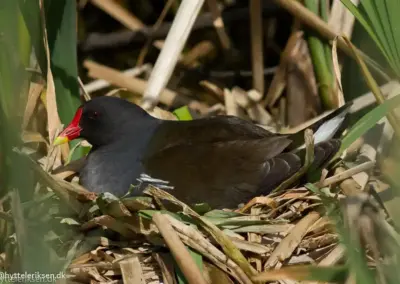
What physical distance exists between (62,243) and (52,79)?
1.59 ft

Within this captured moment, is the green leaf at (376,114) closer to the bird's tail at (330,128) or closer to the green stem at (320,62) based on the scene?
the bird's tail at (330,128)

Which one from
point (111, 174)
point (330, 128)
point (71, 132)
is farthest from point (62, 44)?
point (330, 128)

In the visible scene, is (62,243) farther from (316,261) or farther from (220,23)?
(220,23)

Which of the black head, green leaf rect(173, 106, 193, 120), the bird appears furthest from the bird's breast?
green leaf rect(173, 106, 193, 120)

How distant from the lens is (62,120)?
235 centimetres

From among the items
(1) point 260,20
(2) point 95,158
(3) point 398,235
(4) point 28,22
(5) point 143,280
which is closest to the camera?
(3) point 398,235

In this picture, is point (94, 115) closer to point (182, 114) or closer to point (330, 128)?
point (182, 114)

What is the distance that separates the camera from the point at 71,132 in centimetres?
228

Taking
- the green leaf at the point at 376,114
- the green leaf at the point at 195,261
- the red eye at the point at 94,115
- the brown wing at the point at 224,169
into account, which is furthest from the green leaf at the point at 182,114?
the green leaf at the point at 195,261

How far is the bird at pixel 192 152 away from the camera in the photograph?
208 cm

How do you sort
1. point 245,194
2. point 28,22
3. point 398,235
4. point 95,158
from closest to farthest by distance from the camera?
1. point 398,235
2. point 28,22
3. point 245,194
4. point 95,158

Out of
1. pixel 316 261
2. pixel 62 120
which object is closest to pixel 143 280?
pixel 316 261

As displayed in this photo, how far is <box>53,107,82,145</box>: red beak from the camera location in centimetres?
222

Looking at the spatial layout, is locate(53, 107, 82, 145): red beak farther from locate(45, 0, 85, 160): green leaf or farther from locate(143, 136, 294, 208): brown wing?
locate(143, 136, 294, 208): brown wing
